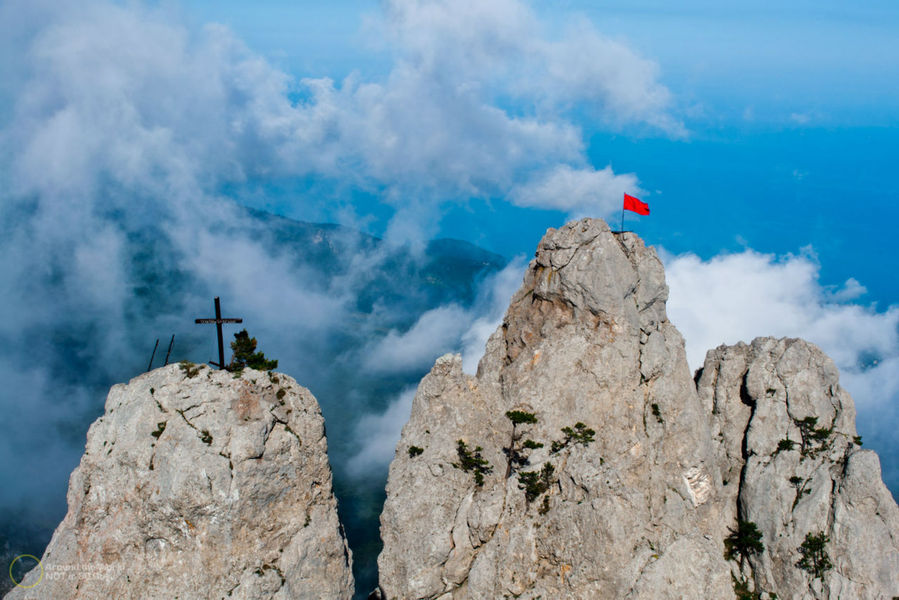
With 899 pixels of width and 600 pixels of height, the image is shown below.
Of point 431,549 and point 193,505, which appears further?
point 431,549

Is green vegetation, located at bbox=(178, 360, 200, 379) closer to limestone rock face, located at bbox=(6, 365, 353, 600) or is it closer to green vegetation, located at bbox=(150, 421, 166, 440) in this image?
limestone rock face, located at bbox=(6, 365, 353, 600)

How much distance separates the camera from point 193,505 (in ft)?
150

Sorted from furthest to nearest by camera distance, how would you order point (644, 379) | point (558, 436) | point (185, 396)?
point (644, 379)
point (558, 436)
point (185, 396)

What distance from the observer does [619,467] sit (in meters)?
55.1

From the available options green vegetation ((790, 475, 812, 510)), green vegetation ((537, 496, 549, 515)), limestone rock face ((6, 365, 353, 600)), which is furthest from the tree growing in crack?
green vegetation ((790, 475, 812, 510))

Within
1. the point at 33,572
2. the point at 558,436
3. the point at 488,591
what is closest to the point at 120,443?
the point at 33,572

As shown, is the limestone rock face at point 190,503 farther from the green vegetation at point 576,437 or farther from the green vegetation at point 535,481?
the green vegetation at point 576,437

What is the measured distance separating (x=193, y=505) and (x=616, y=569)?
113ft

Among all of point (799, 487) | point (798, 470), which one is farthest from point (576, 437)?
point (798, 470)

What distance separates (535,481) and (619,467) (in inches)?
345

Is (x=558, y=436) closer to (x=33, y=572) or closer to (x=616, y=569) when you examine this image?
(x=616, y=569)

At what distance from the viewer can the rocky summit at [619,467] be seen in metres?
49.7

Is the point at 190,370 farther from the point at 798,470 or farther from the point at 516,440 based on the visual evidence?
the point at 798,470

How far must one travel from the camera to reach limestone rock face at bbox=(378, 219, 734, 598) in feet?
161
